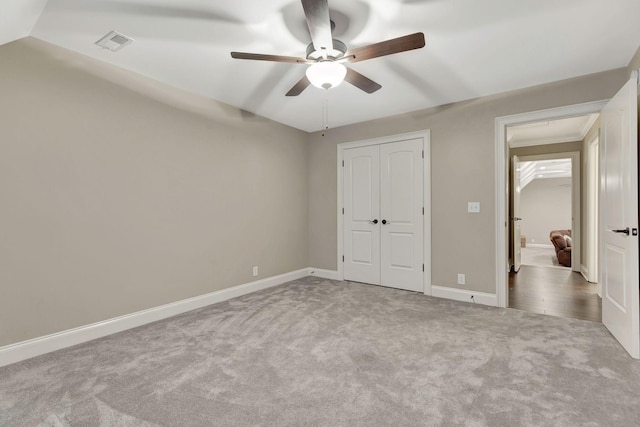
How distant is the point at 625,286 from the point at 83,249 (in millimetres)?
4535

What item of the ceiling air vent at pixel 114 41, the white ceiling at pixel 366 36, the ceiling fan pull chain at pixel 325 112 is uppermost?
the ceiling fan pull chain at pixel 325 112

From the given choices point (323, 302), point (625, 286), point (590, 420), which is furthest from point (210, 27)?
point (625, 286)

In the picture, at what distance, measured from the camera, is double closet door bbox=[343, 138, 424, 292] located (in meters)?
4.23

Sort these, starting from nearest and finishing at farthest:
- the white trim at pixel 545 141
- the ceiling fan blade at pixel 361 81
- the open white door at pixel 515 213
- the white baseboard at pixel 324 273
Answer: the ceiling fan blade at pixel 361 81
the white baseboard at pixel 324 273
the white trim at pixel 545 141
the open white door at pixel 515 213

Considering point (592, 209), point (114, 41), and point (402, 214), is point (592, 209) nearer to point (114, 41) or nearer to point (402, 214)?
point (402, 214)

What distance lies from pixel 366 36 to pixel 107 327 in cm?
338

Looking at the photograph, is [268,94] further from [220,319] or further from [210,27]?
[220,319]

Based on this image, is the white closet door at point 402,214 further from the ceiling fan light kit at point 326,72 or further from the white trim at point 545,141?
the white trim at point 545,141

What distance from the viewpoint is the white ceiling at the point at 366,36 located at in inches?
80.7

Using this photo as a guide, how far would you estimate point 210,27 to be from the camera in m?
2.27

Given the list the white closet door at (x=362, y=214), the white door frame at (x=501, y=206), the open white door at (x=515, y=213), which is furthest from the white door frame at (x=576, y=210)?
the white closet door at (x=362, y=214)

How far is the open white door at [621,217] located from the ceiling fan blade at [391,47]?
1.78m

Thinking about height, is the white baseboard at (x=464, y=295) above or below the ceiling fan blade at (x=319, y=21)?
below

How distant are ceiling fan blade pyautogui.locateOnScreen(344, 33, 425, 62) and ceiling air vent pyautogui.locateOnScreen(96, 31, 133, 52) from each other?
69.9 inches
